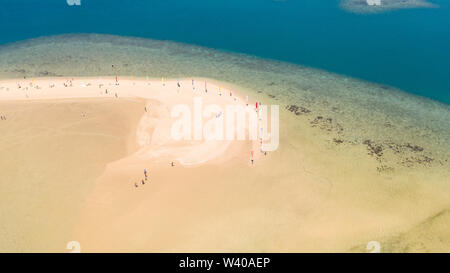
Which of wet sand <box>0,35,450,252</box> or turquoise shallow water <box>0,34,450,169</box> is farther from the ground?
turquoise shallow water <box>0,34,450,169</box>

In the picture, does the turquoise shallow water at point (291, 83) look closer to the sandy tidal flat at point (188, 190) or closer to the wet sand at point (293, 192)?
the wet sand at point (293, 192)

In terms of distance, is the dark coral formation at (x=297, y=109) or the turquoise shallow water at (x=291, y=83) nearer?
the turquoise shallow water at (x=291, y=83)

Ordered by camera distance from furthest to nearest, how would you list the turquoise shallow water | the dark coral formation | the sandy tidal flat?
1. the dark coral formation
2. the turquoise shallow water
3. the sandy tidal flat

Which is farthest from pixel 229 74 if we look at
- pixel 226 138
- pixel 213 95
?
pixel 226 138

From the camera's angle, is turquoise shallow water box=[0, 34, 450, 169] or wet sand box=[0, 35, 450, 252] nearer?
wet sand box=[0, 35, 450, 252]

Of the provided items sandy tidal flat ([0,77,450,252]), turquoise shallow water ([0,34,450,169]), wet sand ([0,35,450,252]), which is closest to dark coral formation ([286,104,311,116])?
turquoise shallow water ([0,34,450,169])

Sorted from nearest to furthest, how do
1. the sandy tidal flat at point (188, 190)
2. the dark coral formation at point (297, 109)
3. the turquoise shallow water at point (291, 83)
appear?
1. the sandy tidal flat at point (188, 190)
2. the turquoise shallow water at point (291, 83)
3. the dark coral formation at point (297, 109)

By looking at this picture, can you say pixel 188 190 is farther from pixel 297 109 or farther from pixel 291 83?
pixel 291 83

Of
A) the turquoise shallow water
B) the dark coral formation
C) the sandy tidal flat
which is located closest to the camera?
the sandy tidal flat

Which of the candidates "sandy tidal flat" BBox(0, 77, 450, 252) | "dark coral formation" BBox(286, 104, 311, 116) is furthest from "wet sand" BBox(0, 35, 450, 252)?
"dark coral formation" BBox(286, 104, 311, 116)

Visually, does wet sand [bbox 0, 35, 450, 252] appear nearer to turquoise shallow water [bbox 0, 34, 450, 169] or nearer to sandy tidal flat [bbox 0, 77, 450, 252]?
sandy tidal flat [bbox 0, 77, 450, 252]

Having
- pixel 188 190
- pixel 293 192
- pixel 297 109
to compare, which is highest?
pixel 297 109

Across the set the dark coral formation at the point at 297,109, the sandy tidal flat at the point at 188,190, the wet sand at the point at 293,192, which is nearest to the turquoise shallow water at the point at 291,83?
the dark coral formation at the point at 297,109

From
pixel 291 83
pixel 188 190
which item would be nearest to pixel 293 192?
pixel 188 190
